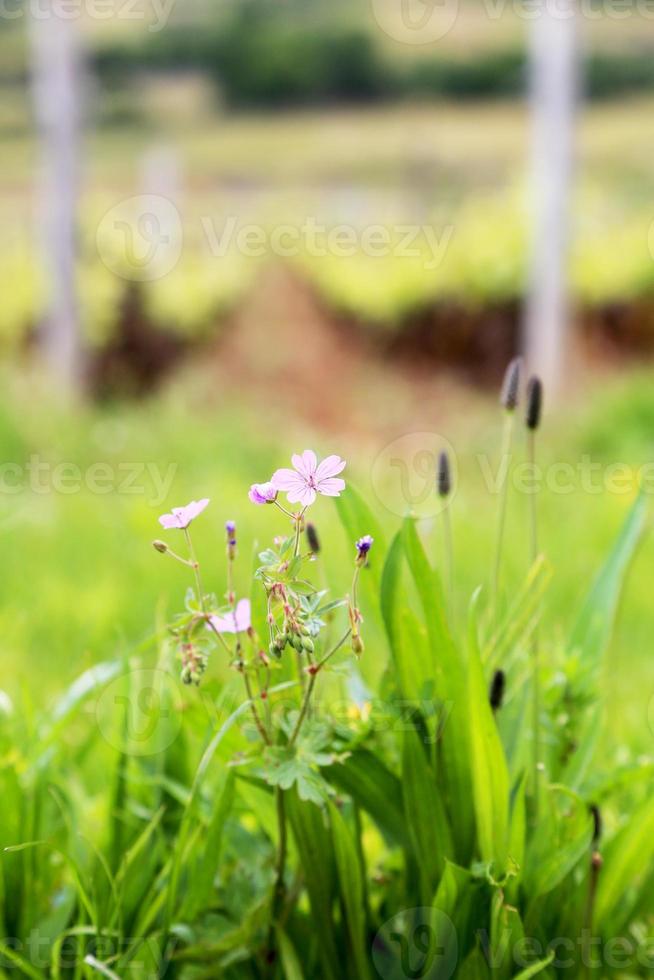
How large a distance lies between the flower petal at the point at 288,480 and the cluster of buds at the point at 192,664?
184mm

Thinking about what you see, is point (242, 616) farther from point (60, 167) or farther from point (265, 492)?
point (60, 167)

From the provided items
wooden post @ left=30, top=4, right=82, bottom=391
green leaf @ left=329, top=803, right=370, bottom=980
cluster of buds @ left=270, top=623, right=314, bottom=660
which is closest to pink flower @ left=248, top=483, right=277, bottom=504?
cluster of buds @ left=270, top=623, right=314, bottom=660

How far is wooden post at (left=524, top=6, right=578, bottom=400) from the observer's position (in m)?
5.53

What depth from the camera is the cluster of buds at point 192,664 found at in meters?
1.08

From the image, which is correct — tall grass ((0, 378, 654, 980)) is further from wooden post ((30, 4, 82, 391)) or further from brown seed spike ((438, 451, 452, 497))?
wooden post ((30, 4, 82, 391))

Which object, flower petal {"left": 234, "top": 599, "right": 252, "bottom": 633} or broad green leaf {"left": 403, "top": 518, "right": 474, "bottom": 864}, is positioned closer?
flower petal {"left": 234, "top": 599, "right": 252, "bottom": 633}

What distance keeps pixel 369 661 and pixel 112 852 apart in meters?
1.27

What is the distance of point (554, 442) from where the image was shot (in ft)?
17.1

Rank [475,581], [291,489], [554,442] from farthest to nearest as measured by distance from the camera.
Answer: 1. [554,442]
2. [475,581]
3. [291,489]

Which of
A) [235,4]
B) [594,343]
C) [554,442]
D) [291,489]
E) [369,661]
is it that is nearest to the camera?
[291,489]

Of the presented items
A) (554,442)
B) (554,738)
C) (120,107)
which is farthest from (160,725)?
(120,107)

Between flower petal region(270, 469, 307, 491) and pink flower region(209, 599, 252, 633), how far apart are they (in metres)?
0.15

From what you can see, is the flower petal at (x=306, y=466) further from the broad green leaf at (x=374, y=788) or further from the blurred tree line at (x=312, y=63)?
the blurred tree line at (x=312, y=63)

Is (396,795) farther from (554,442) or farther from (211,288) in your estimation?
(211,288)
